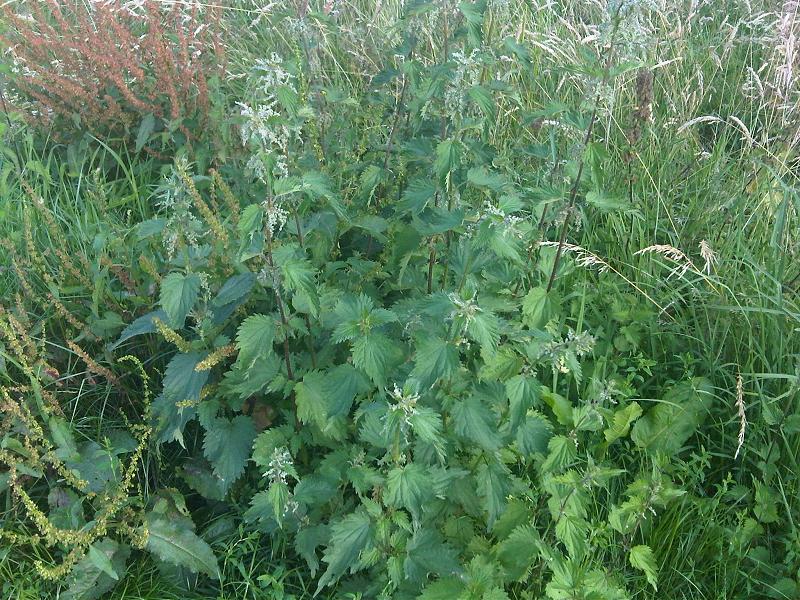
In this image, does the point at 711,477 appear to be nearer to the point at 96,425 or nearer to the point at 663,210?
the point at 663,210

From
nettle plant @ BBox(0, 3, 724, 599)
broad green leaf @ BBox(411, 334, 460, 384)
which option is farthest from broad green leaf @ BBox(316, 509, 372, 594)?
broad green leaf @ BBox(411, 334, 460, 384)

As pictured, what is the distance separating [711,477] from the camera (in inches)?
100

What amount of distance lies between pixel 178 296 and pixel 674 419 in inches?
62.3

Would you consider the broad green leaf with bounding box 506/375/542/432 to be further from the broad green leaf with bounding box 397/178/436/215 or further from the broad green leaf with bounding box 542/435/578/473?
the broad green leaf with bounding box 397/178/436/215

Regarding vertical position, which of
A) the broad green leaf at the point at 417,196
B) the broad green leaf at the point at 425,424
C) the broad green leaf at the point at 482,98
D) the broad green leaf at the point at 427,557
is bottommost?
the broad green leaf at the point at 427,557

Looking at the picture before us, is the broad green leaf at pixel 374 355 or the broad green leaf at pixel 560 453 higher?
the broad green leaf at pixel 374 355

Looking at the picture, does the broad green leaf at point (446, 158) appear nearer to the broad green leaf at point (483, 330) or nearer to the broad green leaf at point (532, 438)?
the broad green leaf at point (483, 330)

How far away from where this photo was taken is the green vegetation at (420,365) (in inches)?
77.9

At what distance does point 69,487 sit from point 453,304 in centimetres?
147

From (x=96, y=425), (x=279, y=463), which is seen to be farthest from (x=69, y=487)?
(x=279, y=463)

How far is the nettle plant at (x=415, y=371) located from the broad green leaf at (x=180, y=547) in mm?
151

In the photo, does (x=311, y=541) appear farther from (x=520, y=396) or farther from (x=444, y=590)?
(x=520, y=396)

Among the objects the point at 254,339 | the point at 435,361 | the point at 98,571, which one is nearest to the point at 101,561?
the point at 98,571

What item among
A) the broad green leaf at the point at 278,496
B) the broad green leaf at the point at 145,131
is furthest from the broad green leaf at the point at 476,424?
the broad green leaf at the point at 145,131
